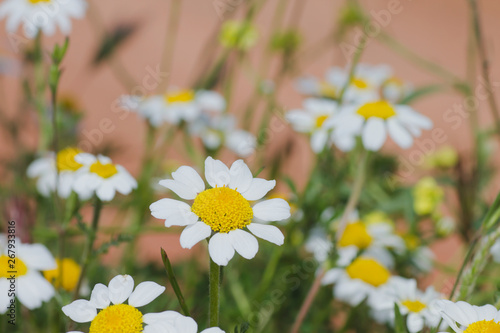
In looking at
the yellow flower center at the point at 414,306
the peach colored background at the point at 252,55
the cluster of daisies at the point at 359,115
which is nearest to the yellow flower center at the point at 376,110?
the cluster of daisies at the point at 359,115

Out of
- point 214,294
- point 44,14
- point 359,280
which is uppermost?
point 44,14

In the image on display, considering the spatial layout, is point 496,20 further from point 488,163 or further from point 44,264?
point 44,264

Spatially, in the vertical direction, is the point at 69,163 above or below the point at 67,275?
above

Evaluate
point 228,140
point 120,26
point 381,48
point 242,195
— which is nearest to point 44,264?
point 242,195

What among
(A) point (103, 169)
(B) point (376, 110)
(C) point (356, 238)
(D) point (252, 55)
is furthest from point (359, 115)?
(D) point (252, 55)

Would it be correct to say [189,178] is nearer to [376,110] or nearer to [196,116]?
[376,110]

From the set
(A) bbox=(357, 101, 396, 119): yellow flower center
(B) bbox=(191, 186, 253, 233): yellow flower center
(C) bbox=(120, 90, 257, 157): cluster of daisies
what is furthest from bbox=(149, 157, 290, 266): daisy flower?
(C) bbox=(120, 90, 257, 157): cluster of daisies
